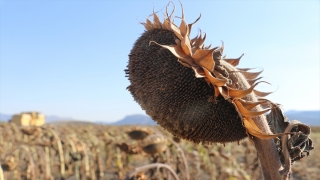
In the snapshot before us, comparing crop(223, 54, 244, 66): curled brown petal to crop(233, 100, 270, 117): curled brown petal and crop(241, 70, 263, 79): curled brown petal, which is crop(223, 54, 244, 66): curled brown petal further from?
crop(233, 100, 270, 117): curled brown petal

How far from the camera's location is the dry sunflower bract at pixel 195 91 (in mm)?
1536

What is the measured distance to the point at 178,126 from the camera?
1618 millimetres

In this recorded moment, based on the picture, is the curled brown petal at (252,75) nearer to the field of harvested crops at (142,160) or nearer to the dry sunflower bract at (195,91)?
the dry sunflower bract at (195,91)

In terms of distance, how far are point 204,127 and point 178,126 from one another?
12 cm

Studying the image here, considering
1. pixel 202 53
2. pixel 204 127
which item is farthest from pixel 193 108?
pixel 202 53

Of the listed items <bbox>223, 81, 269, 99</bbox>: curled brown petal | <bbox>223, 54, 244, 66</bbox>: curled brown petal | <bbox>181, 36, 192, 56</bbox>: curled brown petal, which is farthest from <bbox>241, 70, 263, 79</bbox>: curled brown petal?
<bbox>181, 36, 192, 56</bbox>: curled brown petal

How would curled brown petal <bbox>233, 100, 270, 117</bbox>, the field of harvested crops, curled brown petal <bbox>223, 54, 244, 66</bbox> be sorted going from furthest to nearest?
the field of harvested crops
curled brown petal <bbox>223, 54, 244, 66</bbox>
curled brown petal <bbox>233, 100, 270, 117</bbox>

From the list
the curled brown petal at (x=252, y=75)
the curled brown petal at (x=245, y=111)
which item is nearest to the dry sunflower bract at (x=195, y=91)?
the curled brown petal at (x=245, y=111)

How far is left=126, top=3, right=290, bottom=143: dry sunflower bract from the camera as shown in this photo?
1.54 meters

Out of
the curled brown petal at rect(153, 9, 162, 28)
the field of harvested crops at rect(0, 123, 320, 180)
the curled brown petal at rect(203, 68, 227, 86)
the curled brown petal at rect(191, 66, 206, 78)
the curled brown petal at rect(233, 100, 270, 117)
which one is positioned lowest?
the field of harvested crops at rect(0, 123, 320, 180)

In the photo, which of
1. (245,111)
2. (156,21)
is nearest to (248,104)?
(245,111)

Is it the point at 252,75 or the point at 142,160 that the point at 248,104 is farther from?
the point at 142,160

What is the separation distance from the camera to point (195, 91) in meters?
1.60

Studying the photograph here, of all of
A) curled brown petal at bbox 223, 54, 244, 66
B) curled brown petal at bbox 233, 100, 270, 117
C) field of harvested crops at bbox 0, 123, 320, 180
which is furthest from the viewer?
field of harvested crops at bbox 0, 123, 320, 180
